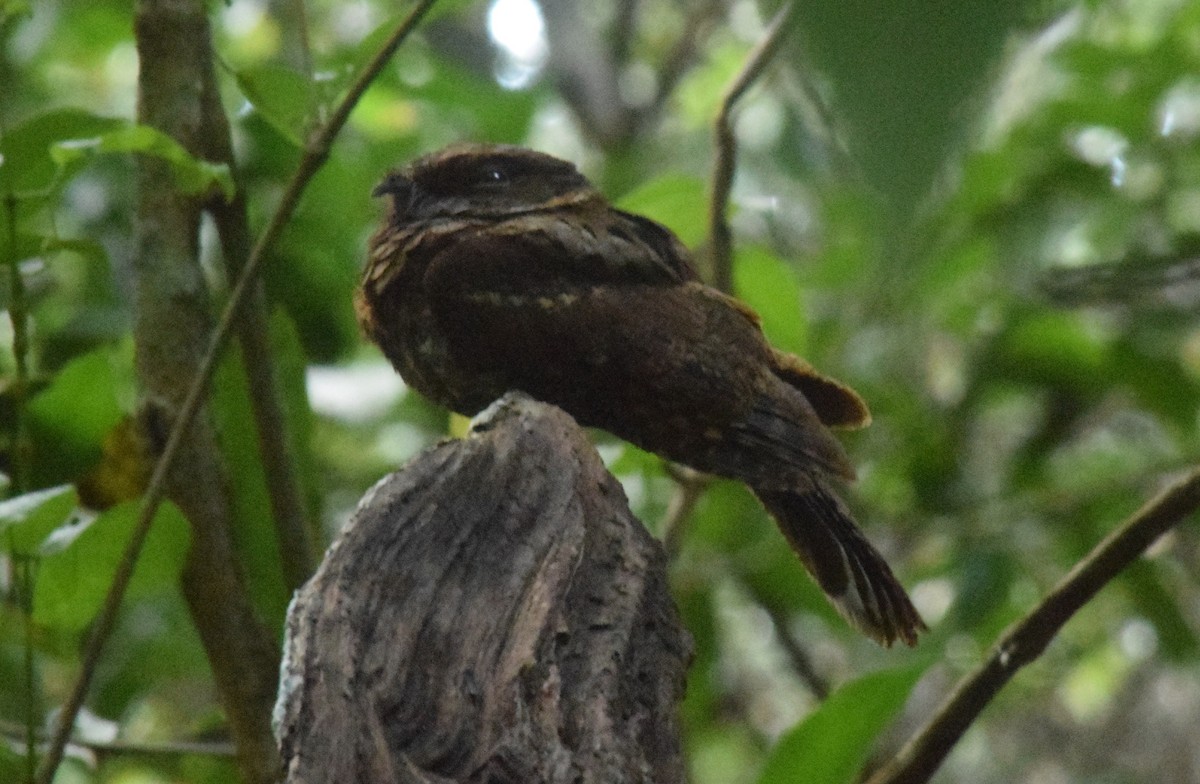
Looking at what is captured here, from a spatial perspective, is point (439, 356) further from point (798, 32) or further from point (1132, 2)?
point (1132, 2)

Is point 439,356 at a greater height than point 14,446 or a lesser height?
greater

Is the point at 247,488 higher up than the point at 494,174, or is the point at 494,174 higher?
the point at 494,174

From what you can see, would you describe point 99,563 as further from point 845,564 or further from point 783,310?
point 783,310

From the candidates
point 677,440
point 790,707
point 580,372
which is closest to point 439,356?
point 580,372

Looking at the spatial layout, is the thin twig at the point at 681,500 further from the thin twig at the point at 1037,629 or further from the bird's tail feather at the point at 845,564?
the thin twig at the point at 1037,629

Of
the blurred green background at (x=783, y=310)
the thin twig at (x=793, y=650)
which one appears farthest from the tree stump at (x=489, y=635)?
the thin twig at (x=793, y=650)

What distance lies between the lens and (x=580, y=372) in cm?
187

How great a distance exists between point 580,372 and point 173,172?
74cm

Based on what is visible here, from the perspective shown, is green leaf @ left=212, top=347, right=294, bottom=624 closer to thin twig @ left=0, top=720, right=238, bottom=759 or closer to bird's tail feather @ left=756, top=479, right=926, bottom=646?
thin twig @ left=0, top=720, right=238, bottom=759

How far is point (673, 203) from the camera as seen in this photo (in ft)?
8.16

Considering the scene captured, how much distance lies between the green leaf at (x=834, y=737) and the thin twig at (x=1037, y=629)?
63 millimetres

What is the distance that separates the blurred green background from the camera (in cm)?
172

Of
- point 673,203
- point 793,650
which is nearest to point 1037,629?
point 673,203

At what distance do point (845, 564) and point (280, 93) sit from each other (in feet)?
3.54
